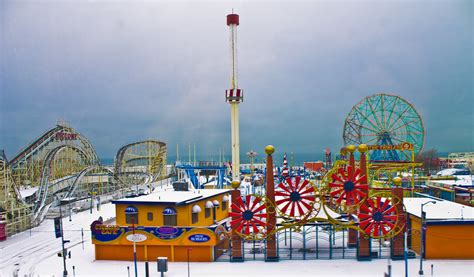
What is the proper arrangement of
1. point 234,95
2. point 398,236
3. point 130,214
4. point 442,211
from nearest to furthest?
point 398,236
point 130,214
point 442,211
point 234,95

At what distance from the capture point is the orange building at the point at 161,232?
32750mm

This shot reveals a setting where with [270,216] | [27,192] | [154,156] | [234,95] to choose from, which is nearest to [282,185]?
[270,216]

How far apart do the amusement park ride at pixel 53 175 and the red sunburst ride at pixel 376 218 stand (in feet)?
122

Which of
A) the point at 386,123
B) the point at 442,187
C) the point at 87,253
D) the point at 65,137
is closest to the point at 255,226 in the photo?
the point at 87,253

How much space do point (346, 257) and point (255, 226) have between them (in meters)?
7.90

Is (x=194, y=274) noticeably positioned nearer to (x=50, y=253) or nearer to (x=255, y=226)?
(x=255, y=226)

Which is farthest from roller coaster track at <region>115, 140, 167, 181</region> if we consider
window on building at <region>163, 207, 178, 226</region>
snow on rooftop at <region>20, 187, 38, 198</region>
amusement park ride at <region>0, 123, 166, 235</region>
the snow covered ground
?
window on building at <region>163, 207, 178, 226</region>

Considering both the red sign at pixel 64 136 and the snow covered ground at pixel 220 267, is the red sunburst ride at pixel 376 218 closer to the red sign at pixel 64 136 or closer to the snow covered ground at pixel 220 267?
the snow covered ground at pixel 220 267

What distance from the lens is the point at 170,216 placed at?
34.1 m

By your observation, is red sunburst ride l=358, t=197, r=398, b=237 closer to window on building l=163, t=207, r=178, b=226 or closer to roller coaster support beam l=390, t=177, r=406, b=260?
roller coaster support beam l=390, t=177, r=406, b=260

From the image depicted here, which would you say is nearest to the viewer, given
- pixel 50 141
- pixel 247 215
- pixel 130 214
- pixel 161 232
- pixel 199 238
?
pixel 247 215

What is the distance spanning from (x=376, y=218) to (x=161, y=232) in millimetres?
16786

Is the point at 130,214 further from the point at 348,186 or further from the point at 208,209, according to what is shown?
the point at 348,186

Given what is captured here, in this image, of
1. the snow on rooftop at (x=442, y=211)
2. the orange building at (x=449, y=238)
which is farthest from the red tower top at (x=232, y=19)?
the orange building at (x=449, y=238)
